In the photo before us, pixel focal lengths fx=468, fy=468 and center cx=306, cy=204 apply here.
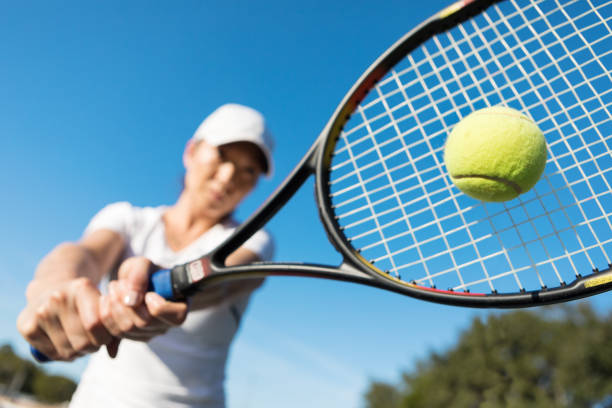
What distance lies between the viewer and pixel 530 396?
18.1 meters

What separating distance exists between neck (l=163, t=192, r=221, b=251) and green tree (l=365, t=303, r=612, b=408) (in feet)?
55.7

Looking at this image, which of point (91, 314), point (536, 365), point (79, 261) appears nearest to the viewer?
point (91, 314)

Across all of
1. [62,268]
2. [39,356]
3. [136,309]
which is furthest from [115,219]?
[136,309]

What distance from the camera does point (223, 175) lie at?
5.90ft

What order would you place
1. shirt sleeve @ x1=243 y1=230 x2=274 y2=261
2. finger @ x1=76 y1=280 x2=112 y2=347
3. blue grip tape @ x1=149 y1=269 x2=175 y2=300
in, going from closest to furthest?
finger @ x1=76 y1=280 x2=112 y2=347
blue grip tape @ x1=149 y1=269 x2=175 y2=300
shirt sleeve @ x1=243 y1=230 x2=274 y2=261

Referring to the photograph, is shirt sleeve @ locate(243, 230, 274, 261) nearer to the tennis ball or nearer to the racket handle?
the racket handle

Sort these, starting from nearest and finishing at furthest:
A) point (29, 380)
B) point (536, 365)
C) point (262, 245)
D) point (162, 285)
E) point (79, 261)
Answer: point (162, 285) < point (79, 261) < point (262, 245) < point (536, 365) < point (29, 380)

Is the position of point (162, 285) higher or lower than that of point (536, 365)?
higher

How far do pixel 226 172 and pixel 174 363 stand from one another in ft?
2.33

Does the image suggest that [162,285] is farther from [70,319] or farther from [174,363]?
[174,363]

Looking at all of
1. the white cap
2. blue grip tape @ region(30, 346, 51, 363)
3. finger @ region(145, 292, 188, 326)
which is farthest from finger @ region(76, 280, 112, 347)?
the white cap

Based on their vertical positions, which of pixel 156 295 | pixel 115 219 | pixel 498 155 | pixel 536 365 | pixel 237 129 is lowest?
pixel 536 365

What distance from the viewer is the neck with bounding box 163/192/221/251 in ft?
6.09

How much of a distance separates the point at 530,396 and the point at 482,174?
65.9 feet
